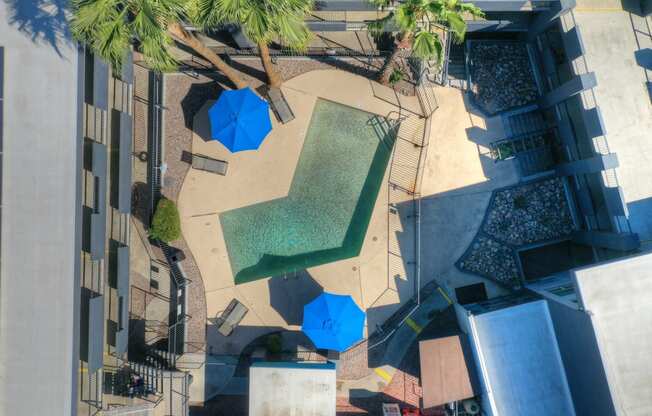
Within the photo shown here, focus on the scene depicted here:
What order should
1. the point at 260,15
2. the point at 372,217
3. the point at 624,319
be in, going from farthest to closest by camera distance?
the point at 372,217 < the point at 624,319 < the point at 260,15

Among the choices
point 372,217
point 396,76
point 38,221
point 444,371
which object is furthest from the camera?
point 372,217

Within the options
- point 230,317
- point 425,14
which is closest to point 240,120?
point 425,14

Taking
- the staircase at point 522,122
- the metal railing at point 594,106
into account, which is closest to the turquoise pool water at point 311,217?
the staircase at point 522,122

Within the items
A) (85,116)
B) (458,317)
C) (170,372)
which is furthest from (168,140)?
(458,317)

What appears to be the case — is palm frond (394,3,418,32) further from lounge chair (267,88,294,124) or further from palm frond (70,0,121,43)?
palm frond (70,0,121,43)

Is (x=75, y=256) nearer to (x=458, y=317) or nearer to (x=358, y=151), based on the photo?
(x=358, y=151)

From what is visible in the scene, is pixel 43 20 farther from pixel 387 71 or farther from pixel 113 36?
pixel 387 71

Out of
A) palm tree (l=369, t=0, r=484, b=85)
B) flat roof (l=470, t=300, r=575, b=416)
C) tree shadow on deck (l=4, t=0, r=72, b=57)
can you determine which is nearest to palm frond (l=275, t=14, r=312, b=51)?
palm tree (l=369, t=0, r=484, b=85)
